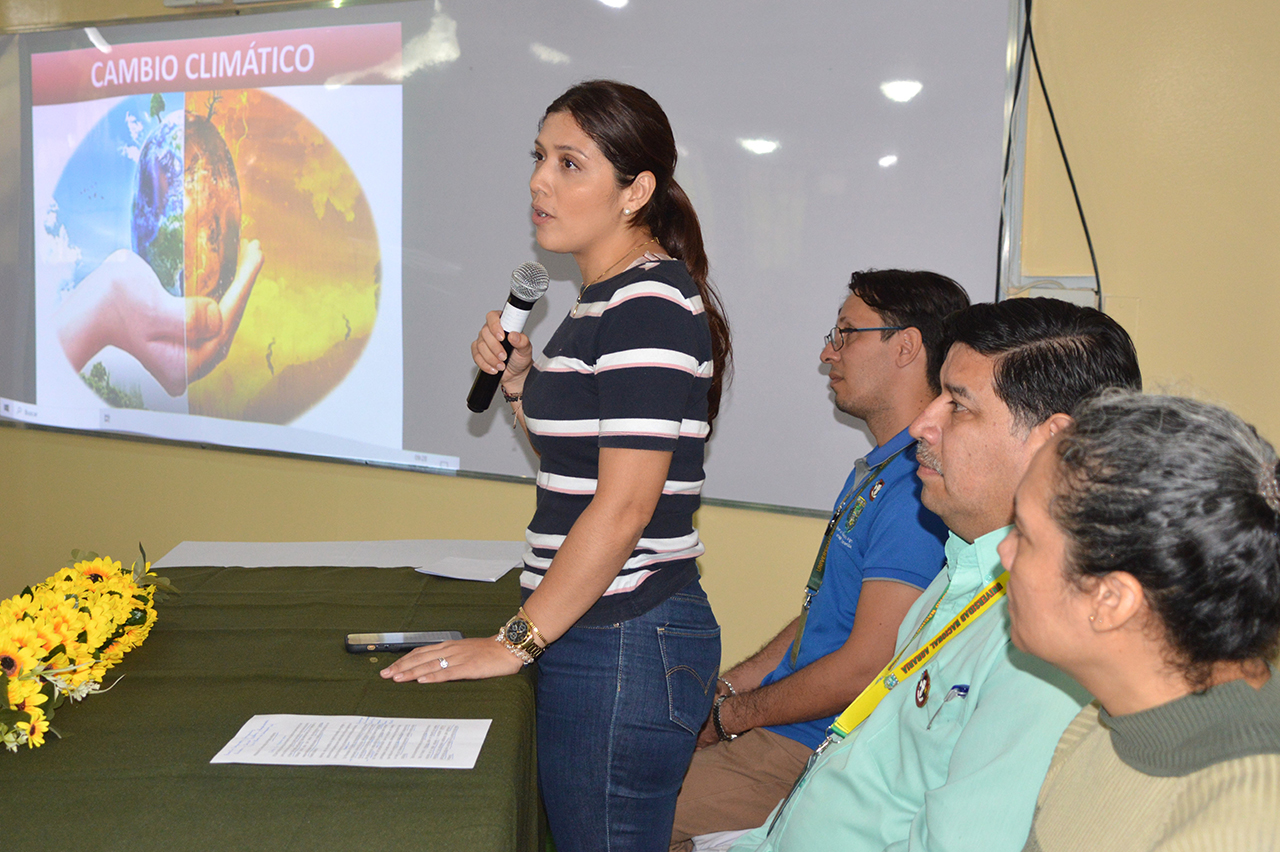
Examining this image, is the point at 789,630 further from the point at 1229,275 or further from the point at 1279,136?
the point at 1279,136

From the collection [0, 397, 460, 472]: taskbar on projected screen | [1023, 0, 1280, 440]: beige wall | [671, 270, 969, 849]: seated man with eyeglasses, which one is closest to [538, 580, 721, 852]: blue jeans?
[671, 270, 969, 849]: seated man with eyeglasses

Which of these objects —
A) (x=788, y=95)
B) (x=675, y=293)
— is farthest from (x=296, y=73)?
(x=675, y=293)

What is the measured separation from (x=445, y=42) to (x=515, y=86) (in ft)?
1.01

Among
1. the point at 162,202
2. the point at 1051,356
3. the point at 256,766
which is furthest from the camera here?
the point at 162,202

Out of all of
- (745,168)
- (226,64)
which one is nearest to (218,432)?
(226,64)

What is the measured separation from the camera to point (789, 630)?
208 cm

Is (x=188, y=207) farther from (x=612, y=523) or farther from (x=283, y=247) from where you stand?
(x=612, y=523)

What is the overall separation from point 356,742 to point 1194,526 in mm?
895

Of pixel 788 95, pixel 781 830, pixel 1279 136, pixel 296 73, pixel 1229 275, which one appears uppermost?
pixel 296 73

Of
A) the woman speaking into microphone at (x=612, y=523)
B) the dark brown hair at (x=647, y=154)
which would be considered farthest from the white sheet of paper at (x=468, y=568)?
the dark brown hair at (x=647, y=154)

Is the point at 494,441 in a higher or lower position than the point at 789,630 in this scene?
higher

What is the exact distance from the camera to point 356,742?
1080mm

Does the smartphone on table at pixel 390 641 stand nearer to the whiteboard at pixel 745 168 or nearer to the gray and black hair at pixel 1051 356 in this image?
the gray and black hair at pixel 1051 356

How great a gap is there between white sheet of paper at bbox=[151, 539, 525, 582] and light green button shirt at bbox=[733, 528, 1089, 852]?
79cm
